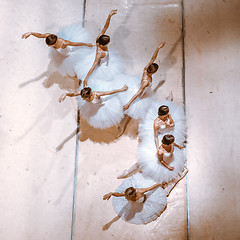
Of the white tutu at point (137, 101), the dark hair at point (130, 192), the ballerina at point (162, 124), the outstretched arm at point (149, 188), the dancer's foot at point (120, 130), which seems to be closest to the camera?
the dark hair at point (130, 192)

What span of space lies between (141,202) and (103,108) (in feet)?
2.56

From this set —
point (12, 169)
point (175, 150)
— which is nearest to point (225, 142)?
point (175, 150)

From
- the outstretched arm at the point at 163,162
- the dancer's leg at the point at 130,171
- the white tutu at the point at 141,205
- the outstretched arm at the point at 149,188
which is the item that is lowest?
the white tutu at the point at 141,205

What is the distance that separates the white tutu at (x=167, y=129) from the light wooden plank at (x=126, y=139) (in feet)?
0.56

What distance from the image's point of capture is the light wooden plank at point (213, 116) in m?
2.76

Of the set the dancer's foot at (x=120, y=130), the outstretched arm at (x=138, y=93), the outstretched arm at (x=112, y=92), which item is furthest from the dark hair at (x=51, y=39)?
the dancer's foot at (x=120, y=130)

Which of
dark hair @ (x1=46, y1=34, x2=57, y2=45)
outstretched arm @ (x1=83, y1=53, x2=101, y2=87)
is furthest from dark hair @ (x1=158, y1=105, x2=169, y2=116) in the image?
dark hair @ (x1=46, y1=34, x2=57, y2=45)

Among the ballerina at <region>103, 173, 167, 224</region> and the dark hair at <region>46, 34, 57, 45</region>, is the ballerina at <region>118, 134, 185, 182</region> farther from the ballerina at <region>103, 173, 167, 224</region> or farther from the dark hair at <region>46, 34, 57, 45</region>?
the dark hair at <region>46, 34, 57, 45</region>

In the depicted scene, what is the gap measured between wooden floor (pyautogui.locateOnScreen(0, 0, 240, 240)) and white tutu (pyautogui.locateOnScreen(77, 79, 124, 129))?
0.18m

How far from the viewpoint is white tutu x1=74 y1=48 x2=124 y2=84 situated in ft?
9.07

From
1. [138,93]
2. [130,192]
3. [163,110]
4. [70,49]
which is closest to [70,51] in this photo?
[70,49]

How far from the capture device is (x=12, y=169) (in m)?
2.84

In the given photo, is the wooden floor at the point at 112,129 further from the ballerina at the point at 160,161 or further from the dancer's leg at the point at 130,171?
the ballerina at the point at 160,161

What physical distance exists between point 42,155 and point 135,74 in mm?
1055
